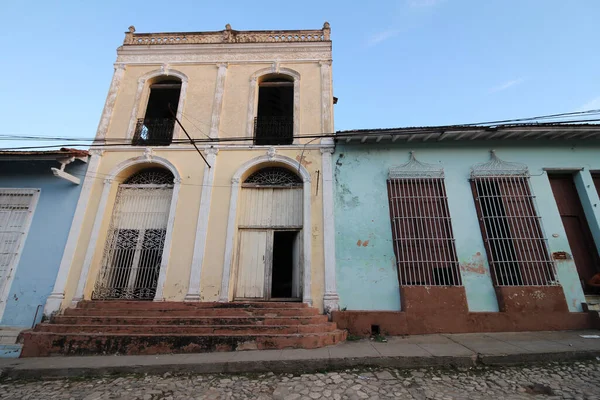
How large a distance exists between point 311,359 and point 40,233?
6932 millimetres

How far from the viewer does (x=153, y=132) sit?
7992 millimetres

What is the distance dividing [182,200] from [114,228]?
6.11 ft

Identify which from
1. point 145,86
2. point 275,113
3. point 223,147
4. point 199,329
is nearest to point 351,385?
point 199,329

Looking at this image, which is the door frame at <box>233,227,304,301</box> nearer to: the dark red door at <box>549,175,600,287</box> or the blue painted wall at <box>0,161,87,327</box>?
the blue painted wall at <box>0,161,87,327</box>

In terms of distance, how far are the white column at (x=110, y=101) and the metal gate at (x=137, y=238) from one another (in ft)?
5.33

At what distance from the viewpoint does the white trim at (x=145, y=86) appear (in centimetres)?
767

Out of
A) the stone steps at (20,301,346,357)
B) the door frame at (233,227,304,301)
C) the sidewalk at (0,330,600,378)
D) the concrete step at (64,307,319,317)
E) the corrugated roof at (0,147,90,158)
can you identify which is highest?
the corrugated roof at (0,147,90,158)

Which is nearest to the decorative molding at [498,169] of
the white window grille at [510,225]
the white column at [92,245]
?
the white window grille at [510,225]

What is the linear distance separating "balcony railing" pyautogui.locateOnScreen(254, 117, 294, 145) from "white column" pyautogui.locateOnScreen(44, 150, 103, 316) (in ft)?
13.8

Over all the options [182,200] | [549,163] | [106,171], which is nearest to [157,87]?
[106,171]

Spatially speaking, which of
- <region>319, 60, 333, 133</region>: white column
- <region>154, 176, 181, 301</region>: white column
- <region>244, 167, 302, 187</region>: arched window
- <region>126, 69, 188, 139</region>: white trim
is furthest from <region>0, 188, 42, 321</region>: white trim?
<region>319, 60, 333, 133</region>: white column

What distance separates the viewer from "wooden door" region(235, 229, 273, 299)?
6.45 meters

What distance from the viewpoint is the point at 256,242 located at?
22.4 ft

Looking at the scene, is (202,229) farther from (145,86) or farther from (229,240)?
(145,86)
